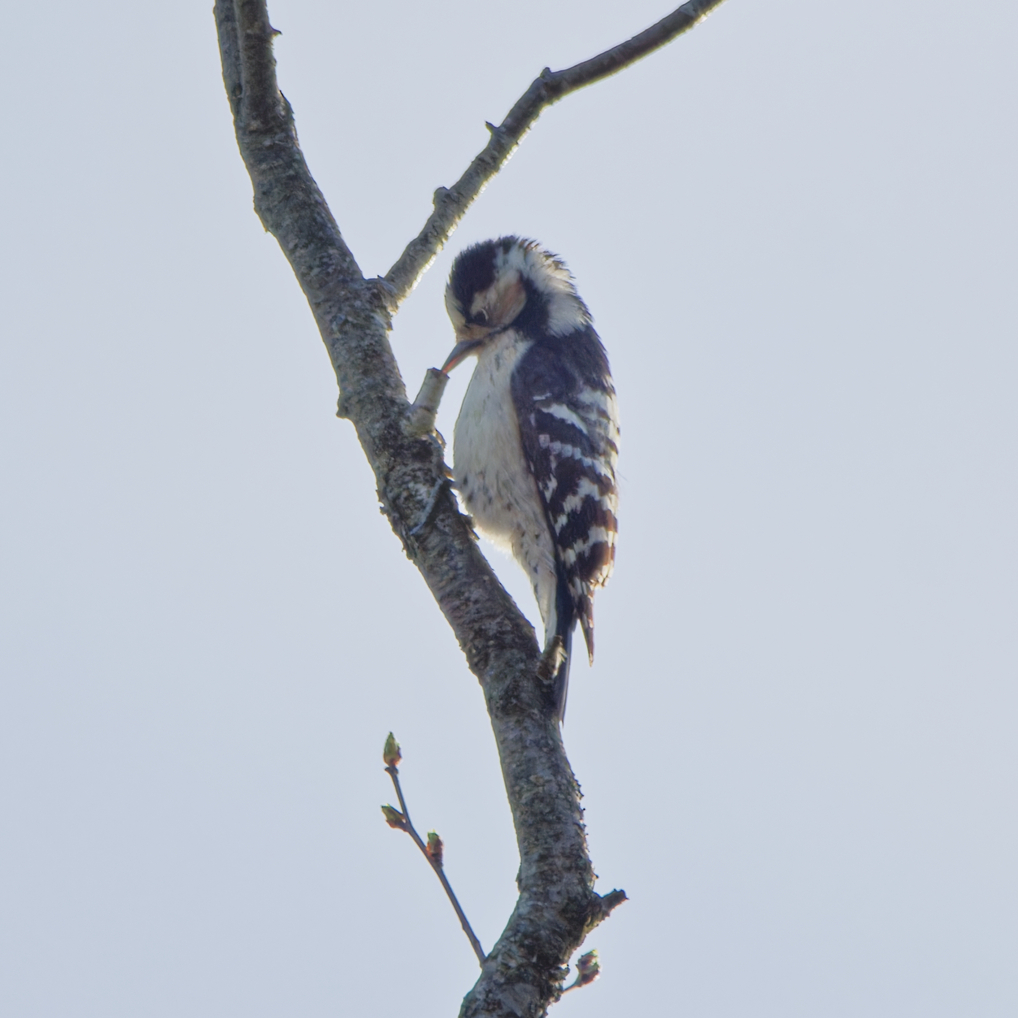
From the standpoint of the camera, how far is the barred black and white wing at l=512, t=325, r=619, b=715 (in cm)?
498

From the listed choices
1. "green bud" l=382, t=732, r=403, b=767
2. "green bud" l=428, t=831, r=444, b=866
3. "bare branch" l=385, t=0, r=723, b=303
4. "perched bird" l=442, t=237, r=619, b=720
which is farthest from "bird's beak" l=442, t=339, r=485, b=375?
A: "green bud" l=428, t=831, r=444, b=866

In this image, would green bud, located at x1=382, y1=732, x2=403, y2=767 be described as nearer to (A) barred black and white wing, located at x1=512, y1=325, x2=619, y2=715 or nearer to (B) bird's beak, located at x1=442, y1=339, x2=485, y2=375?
(A) barred black and white wing, located at x1=512, y1=325, x2=619, y2=715

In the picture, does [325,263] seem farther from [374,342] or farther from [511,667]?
[511,667]

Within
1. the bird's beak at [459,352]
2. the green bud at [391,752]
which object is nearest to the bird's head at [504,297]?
the bird's beak at [459,352]

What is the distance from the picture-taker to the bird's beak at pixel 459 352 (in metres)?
6.03

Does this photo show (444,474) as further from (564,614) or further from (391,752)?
(564,614)

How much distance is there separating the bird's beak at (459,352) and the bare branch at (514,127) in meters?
1.63

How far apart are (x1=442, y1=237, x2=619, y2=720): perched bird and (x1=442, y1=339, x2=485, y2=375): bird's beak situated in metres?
0.12

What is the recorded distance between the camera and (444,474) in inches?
140

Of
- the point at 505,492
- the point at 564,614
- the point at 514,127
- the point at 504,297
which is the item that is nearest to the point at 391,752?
the point at 564,614

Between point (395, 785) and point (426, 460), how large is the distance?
1045mm

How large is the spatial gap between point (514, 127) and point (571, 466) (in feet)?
4.87

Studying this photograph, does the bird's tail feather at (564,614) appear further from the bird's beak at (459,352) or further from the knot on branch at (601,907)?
the knot on branch at (601,907)

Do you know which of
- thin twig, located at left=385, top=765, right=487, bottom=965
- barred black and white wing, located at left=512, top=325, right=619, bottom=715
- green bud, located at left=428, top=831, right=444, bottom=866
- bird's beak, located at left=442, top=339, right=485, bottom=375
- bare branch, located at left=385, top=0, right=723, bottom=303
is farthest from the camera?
bird's beak, located at left=442, top=339, right=485, bottom=375
